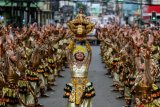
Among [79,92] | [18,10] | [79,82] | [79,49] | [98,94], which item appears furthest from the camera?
[18,10]

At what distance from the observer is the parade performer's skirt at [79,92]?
11.3 metres

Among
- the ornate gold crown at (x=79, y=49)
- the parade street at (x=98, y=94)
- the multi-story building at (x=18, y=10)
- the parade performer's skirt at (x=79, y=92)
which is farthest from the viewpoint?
the multi-story building at (x=18, y=10)

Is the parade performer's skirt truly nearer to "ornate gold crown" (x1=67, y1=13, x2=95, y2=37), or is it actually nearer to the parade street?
"ornate gold crown" (x1=67, y1=13, x2=95, y2=37)

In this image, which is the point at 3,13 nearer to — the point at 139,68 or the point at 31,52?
the point at 31,52

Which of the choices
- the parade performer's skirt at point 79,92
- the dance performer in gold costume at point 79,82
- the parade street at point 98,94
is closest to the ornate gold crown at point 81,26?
the dance performer in gold costume at point 79,82

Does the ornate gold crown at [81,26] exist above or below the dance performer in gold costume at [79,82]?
above

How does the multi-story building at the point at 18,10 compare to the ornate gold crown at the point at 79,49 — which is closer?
the ornate gold crown at the point at 79,49

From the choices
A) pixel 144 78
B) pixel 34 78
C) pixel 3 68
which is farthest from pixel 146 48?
pixel 34 78

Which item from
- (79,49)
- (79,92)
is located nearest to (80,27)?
(79,49)

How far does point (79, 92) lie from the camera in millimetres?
11367

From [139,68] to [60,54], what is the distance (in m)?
13.2

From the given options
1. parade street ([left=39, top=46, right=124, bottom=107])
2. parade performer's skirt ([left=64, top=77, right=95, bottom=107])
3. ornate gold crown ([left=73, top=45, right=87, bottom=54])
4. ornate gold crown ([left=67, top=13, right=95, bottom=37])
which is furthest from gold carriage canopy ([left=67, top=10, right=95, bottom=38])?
parade street ([left=39, top=46, right=124, bottom=107])

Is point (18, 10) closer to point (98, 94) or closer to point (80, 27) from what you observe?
point (98, 94)

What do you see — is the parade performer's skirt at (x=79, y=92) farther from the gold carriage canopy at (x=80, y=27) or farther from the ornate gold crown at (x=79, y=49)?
the gold carriage canopy at (x=80, y=27)
